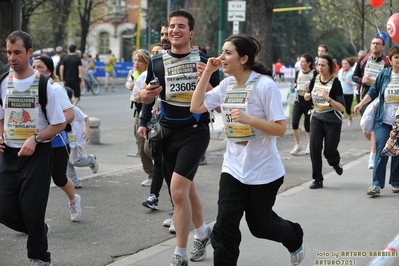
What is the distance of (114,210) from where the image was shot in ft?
26.8

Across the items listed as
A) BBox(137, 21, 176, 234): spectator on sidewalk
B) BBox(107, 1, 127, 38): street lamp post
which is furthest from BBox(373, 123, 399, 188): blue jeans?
BBox(107, 1, 127, 38): street lamp post

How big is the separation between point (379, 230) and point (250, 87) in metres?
2.91

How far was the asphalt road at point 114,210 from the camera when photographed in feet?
21.1

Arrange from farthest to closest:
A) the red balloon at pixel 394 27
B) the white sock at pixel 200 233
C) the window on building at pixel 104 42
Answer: the window on building at pixel 104 42 < the red balloon at pixel 394 27 < the white sock at pixel 200 233

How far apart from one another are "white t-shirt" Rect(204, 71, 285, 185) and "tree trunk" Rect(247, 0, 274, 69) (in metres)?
12.6

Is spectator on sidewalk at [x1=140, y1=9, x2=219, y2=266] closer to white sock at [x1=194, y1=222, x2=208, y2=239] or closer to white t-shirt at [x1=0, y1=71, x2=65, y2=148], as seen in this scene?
white sock at [x1=194, y1=222, x2=208, y2=239]

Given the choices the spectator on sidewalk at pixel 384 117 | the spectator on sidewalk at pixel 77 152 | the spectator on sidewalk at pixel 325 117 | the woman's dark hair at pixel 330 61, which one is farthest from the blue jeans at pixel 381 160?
the spectator on sidewalk at pixel 77 152

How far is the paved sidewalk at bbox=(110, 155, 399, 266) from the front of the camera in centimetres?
620

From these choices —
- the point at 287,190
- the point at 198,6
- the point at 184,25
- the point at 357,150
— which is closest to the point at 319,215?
the point at 287,190

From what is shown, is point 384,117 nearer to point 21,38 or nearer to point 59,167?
point 59,167

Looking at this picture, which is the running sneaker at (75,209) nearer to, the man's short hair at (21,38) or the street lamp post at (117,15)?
the man's short hair at (21,38)

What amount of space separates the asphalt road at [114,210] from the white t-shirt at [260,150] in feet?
5.44

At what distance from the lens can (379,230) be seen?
7328 mm

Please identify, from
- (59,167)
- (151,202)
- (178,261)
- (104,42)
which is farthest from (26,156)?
(104,42)
